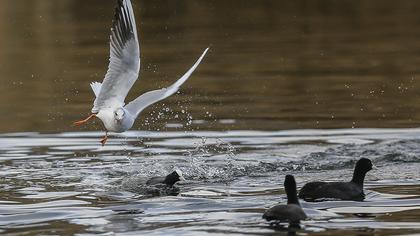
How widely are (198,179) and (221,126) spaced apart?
544 centimetres

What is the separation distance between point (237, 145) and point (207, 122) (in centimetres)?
280

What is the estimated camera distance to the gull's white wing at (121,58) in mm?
16922

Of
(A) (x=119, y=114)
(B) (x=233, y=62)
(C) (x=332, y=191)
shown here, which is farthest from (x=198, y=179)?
(B) (x=233, y=62)

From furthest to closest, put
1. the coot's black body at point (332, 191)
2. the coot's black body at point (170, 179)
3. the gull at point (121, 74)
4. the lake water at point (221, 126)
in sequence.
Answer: the coot's black body at point (170, 179) → the gull at point (121, 74) → the coot's black body at point (332, 191) → the lake water at point (221, 126)

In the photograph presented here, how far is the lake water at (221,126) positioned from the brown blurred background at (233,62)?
8 centimetres

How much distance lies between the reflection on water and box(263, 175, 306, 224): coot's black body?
16 centimetres

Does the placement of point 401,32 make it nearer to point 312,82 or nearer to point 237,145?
point 312,82

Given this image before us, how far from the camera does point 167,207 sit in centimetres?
1560

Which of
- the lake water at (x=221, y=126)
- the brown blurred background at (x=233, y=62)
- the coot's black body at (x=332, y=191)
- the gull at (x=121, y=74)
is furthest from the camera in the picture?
the brown blurred background at (x=233, y=62)

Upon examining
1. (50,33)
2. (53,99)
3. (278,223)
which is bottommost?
(278,223)

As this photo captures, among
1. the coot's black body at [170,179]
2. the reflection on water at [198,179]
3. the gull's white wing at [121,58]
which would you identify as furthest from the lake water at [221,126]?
the gull's white wing at [121,58]

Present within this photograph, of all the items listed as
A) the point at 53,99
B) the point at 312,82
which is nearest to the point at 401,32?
the point at 312,82

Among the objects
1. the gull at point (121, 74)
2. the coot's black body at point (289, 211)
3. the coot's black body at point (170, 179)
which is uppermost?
the gull at point (121, 74)

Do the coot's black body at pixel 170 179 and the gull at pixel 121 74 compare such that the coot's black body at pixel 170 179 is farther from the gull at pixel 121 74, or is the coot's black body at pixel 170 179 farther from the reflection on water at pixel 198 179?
the gull at pixel 121 74
